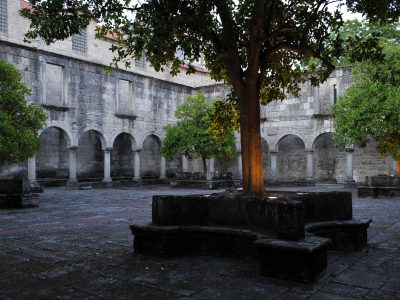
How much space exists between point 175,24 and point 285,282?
137 inches

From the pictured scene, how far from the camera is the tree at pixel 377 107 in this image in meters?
14.6

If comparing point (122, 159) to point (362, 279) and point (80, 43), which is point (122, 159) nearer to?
point (80, 43)

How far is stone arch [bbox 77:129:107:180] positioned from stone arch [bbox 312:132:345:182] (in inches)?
529

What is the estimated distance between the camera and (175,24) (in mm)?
5223

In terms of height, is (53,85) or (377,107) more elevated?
(53,85)

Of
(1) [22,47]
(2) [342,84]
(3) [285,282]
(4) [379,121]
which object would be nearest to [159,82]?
(1) [22,47]

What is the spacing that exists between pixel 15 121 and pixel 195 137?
994 cm

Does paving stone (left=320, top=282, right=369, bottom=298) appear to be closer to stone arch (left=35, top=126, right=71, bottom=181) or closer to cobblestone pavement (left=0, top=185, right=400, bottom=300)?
cobblestone pavement (left=0, top=185, right=400, bottom=300)

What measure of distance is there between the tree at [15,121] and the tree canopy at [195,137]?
8.73 metres

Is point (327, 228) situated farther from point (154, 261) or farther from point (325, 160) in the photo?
point (325, 160)

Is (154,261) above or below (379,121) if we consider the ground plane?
below

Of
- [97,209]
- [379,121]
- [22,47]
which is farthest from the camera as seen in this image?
[22,47]

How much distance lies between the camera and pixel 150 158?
27203mm

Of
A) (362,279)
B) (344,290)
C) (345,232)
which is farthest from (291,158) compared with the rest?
(344,290)
